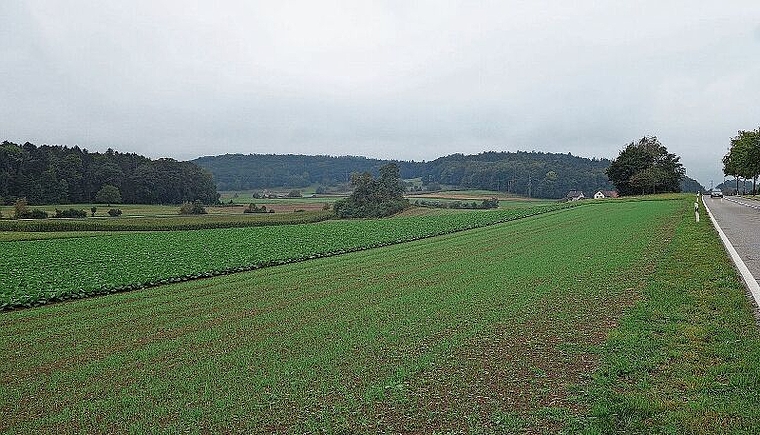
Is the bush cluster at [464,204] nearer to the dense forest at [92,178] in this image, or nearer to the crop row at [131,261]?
the dense forest at [92,178]

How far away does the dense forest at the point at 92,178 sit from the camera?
8812 centimetres

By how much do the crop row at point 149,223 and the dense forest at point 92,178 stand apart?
28639 millimetres

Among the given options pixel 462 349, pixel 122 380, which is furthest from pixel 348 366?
pixel 122 380

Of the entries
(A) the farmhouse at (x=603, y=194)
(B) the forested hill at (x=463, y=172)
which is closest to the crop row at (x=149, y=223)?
(B) the forested hill at (x=463, y=172)

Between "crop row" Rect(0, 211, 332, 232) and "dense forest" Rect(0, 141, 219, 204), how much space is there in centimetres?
2864

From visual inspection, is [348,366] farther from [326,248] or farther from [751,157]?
[751,157]

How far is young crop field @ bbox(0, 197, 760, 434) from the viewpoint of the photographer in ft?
20.5

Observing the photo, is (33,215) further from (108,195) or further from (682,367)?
(682,367)

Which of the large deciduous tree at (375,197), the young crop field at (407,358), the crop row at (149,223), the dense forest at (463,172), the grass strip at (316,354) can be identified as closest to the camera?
the young crop field at (407,358)

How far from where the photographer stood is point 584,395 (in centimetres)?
668

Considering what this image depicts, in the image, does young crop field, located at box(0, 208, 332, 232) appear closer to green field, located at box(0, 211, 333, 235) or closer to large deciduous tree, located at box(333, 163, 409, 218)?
green field, located at box(0, 211, 333, 235)

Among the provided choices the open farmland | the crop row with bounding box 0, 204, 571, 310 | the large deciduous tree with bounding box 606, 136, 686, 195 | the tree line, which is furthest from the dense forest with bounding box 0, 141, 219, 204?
the tree line

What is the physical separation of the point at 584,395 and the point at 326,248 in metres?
24.9

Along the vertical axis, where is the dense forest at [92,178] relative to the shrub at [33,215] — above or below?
above
